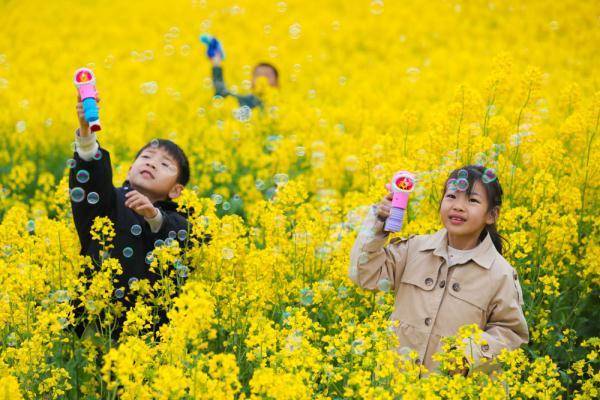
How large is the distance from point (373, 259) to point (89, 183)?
1659 millimetres

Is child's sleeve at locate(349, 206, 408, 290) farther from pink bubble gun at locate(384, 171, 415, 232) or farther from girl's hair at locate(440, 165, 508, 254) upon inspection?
girl's hair at locate(440, 165, 508, 254)

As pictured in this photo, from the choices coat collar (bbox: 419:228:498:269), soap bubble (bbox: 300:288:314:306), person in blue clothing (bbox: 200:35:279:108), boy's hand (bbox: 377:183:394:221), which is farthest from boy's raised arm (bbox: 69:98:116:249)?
person in blue clothing (bbox: 200:35:279:108)

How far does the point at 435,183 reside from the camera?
5.41 m

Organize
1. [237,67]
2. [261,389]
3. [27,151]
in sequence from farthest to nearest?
[237,67] → [27,151] → [261,389]

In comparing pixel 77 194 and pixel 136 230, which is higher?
pixel 77 194

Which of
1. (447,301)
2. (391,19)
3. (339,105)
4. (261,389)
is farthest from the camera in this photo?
(391,19)

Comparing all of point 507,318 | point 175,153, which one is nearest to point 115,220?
point 175,153

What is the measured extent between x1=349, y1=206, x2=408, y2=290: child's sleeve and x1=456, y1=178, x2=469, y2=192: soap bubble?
475 mm

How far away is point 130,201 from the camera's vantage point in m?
4.30

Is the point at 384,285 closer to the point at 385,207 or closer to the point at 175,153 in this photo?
the point at 385,207

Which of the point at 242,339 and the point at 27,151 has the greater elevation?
the point at 27,151

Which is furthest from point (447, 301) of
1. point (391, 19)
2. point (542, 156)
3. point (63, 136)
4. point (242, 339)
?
point (391, 19)

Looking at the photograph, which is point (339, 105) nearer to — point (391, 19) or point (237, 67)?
point (237, 67)

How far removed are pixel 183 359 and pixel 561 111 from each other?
22.1 ft
